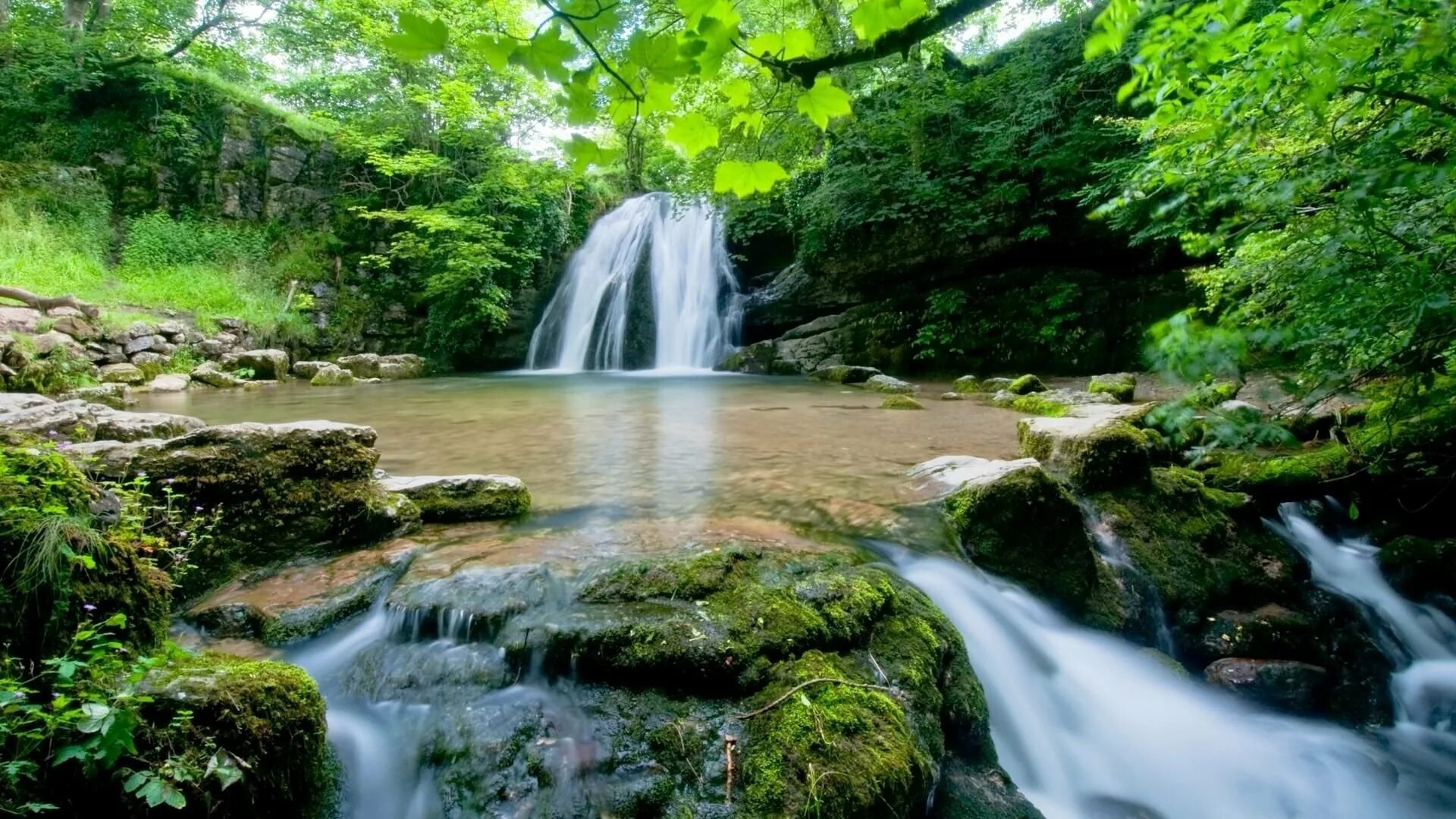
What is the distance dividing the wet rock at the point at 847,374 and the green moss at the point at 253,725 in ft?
38.2

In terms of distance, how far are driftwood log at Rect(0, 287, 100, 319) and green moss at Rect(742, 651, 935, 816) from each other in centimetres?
1459

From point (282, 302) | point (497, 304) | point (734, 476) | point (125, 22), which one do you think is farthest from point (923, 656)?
point (125, 22)

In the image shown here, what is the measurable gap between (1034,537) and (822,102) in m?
2.90

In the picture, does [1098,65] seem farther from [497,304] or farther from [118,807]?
[497,304]

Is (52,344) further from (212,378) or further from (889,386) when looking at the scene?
(889,386)

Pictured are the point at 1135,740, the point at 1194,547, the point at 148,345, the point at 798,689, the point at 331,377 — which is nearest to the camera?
the point at 798,689

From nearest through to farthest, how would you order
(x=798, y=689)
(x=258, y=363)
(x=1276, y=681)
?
(x=798, y=689)
(x=1276, y=681)
(x=258, y=363)

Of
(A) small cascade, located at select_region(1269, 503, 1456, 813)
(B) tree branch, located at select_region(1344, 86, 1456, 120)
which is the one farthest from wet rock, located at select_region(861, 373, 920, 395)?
(B) tree branch, located at select_region(1344, 86, 1456, 120)

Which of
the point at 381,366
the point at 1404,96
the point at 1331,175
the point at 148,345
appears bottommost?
the point at 381,366

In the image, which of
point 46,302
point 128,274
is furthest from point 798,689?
point 128,274

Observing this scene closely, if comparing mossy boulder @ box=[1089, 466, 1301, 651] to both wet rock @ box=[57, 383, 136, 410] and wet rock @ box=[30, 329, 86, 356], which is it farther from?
wet rock @ box=[30, 329, 86, 356]

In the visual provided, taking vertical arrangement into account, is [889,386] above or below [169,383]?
above

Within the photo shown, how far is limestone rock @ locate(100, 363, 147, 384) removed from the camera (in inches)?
420

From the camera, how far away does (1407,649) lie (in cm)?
345
